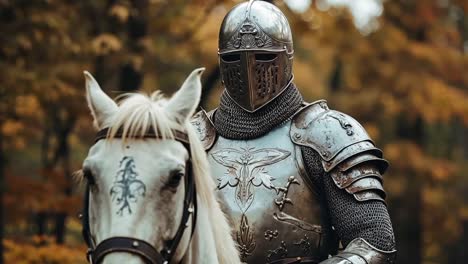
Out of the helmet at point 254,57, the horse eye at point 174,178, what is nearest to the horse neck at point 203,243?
the horse eye at point 174,178

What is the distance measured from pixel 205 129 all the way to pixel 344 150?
91cm

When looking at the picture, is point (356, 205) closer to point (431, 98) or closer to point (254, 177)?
point (254, 177)

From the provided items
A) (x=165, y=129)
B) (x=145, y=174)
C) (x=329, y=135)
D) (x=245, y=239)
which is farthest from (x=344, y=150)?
(x=145, y=174)

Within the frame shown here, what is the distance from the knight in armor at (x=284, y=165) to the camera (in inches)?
219

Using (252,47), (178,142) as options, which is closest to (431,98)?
(252,47)

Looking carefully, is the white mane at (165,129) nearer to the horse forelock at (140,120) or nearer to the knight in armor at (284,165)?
the horse forelock at (140,120)

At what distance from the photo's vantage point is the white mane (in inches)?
165

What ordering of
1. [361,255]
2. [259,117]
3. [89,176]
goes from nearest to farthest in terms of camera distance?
1. [89,176]
2. [361,255]
3. [259,117]

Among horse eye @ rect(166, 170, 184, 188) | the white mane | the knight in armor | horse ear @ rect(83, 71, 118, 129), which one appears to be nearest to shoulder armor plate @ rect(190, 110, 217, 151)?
the knight in armor

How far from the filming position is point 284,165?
5.76 meters

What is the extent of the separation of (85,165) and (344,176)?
187cm

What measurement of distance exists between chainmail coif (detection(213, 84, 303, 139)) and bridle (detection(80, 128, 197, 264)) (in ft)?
5.34

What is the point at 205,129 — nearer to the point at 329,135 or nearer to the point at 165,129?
the point at 329,135

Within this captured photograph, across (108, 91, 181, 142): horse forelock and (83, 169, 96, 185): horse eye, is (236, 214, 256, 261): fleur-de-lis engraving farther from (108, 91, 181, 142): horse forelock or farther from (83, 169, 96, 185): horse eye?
(83, 169, 96, 185): horse eye
